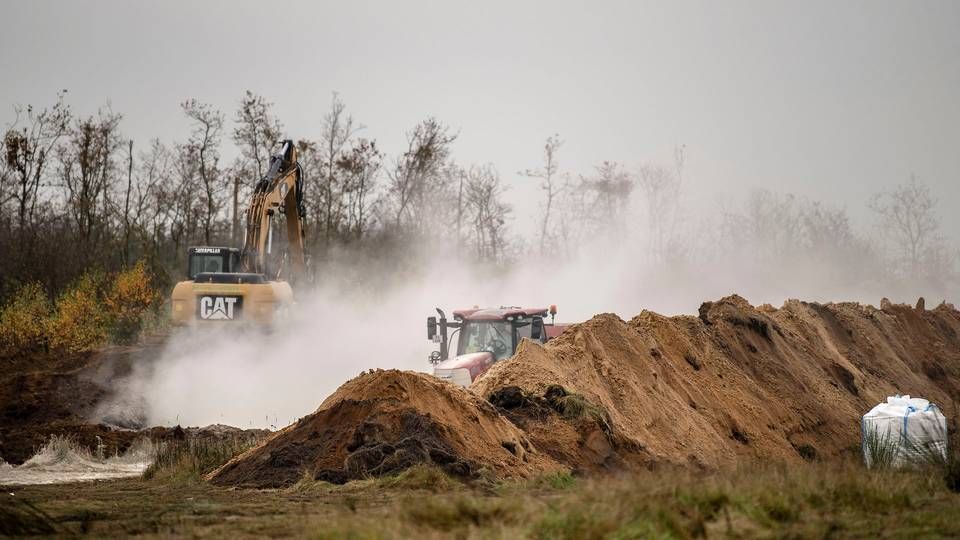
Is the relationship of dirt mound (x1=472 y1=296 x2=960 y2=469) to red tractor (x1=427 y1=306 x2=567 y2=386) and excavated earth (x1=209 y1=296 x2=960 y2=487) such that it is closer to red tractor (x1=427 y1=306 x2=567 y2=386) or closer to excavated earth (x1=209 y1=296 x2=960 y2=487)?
excavated earth (x1=209 y1=296 x2=960 y2=487)

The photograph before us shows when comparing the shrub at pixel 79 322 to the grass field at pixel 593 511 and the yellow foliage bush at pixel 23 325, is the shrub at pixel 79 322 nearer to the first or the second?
the yellow foliage bush at pixel 23 325

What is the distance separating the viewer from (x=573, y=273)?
59.1m

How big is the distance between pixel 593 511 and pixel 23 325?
31.2 meters

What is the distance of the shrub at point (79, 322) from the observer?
37.4 m

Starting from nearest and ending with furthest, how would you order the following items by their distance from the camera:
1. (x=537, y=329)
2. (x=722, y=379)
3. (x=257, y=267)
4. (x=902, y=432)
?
(x=902, y=432) → (x=722, y=379) → (x=537, y=329) → (x=257, y=267)

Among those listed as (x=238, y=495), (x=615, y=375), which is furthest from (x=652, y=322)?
(x=238, y=495)

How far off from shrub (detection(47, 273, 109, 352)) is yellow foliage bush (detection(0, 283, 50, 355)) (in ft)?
1.26

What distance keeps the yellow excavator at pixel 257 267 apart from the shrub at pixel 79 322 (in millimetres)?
5431

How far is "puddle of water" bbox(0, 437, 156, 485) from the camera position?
18969 millimetres

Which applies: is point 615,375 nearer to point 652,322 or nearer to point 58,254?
point 652,322

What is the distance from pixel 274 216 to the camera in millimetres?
35625

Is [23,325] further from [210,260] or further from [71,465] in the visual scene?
[71,465]

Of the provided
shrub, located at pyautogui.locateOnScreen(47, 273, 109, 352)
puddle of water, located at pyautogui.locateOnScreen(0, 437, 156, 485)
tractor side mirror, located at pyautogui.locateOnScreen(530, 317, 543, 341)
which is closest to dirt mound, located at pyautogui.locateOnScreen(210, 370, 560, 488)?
puddle of water, located at pyautogui.locateOnScreen(0, 437, 156, 485)

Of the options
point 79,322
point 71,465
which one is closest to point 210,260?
point 79,322
